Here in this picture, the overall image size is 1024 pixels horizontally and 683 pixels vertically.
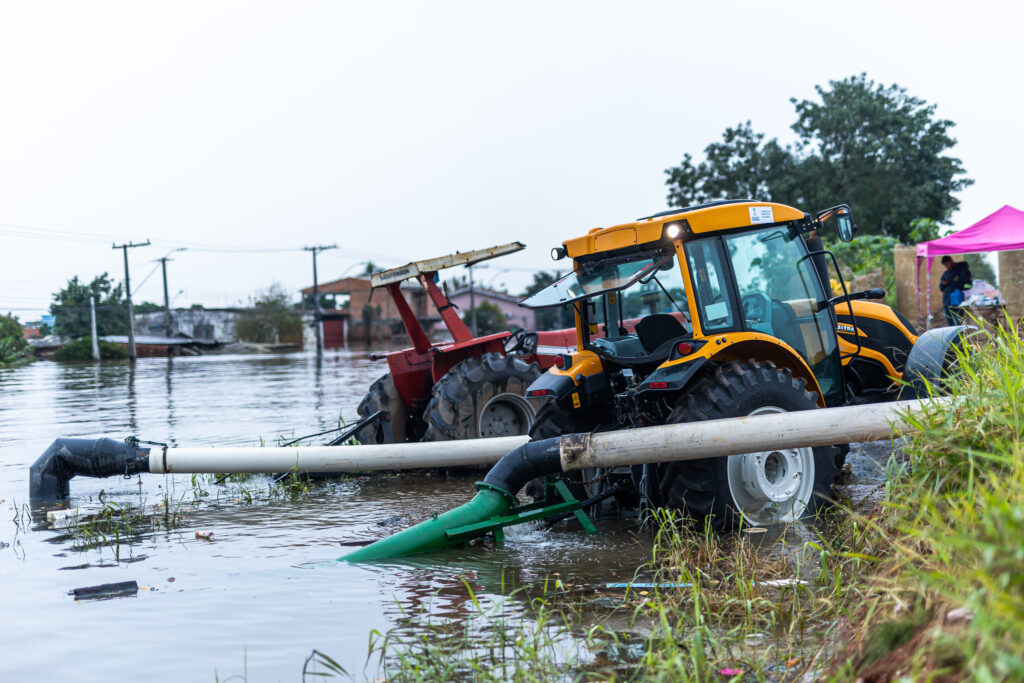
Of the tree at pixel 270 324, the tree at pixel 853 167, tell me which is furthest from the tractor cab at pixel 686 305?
the tree at pixel 270 324

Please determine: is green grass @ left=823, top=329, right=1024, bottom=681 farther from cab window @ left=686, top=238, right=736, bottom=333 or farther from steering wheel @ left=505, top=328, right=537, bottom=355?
steering wheel @ left=505, top=328, right=537, bottom=355

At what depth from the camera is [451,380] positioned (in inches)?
335

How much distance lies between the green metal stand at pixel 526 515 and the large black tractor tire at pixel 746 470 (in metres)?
0.53

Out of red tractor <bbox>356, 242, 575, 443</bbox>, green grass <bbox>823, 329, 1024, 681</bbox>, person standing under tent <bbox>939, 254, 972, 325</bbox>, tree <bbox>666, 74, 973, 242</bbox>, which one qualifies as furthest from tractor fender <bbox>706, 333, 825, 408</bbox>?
tree <bbox>666, 74, 973, 242</bbox>

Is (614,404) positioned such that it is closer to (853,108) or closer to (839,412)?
(839,412)

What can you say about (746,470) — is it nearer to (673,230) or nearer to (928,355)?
(673,230)

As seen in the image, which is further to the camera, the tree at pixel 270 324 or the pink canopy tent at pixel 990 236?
the tree at pixel 270 324

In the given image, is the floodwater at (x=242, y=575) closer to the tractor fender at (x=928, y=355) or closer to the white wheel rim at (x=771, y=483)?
the white wheel rim at (x=771, y=483)

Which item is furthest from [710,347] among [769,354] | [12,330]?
[12,330]

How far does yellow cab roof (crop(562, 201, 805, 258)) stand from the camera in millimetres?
5801

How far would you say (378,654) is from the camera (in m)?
3.73

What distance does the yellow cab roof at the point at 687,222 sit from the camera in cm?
580

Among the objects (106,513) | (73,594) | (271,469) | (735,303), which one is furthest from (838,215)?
(106,513)

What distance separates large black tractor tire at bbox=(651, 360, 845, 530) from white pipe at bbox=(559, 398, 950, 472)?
0.54 metres
